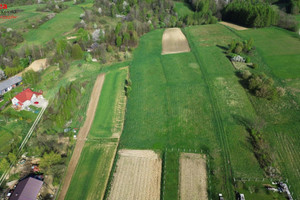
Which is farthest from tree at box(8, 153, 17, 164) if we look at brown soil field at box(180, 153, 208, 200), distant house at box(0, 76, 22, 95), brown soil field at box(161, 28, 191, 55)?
brown soil field at box(161, 28, 191, 55)

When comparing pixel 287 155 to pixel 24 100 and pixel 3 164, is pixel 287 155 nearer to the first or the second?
pixel 3 164

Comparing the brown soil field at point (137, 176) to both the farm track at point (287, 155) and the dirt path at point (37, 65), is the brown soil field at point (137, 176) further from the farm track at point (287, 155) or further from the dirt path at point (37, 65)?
the dirt path at point (37, 65)

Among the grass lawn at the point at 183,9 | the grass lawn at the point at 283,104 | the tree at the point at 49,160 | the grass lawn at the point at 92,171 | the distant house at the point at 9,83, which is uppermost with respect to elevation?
the grass lawn at the point at 183,9

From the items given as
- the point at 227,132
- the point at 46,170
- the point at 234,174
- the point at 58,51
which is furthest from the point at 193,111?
the point at 58,51

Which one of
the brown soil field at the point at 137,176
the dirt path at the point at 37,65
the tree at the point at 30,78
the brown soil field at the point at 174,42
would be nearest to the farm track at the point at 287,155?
the brown soil field at the point at 137,176

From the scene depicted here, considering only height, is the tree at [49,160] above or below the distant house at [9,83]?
below

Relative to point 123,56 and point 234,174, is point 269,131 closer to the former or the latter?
point 234,174
